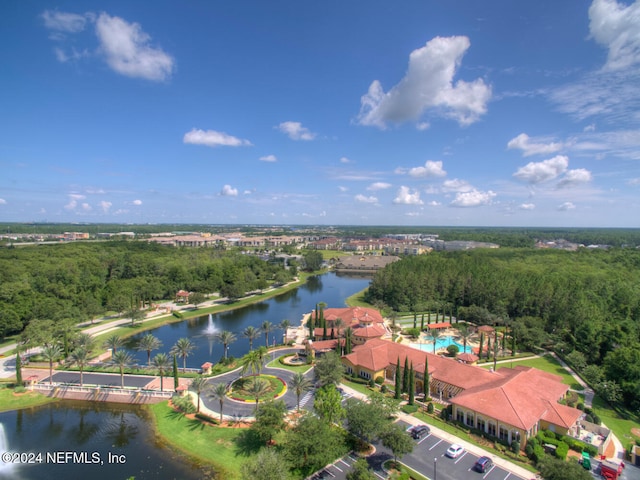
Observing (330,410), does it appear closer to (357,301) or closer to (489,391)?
(489,391)

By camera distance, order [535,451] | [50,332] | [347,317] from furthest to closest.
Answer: [347,317], [50,332], [535,451]

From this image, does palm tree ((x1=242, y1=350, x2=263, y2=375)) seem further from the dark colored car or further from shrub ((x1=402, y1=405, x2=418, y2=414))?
the dark colored car

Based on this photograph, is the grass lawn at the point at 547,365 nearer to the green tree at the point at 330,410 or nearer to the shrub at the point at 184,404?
the green tree at the point at 330,410

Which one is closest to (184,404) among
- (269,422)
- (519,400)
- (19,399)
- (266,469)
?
(269,422)

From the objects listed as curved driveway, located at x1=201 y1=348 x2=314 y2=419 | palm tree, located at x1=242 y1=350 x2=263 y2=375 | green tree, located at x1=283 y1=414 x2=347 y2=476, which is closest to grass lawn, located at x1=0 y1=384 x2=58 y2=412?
curved driveway, located at x1=201 y1=348 x2=314 y2=419

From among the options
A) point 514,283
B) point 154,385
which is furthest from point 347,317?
point 514,283

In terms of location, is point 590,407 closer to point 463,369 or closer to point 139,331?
point 463,369

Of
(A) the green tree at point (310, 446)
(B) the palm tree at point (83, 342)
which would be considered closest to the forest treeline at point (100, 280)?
(B) the palm tree at point (83, 342)
